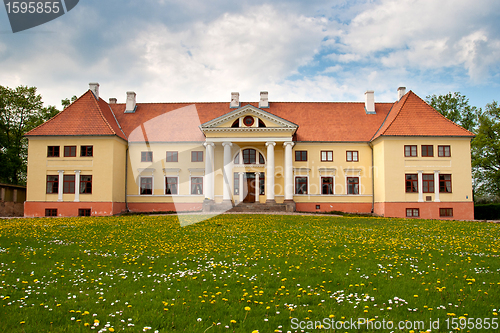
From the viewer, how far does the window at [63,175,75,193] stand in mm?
36000

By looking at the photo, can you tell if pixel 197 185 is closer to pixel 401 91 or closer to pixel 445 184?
pixel 445 184

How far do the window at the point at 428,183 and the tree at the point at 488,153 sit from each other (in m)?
16.2

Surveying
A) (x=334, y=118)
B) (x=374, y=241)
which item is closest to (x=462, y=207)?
(x=334, y=118)

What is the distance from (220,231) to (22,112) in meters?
40.7

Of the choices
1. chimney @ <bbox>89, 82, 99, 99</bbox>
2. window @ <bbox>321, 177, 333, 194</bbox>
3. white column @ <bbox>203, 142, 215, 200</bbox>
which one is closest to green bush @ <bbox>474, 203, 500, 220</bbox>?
window @ <bbox>321, 177, 333, 194</bbox>

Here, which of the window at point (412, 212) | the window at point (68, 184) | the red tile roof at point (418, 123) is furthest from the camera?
the window at point (68, 184)

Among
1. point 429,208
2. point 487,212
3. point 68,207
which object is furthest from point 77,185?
point 487,212

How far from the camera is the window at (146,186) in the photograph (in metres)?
39.5

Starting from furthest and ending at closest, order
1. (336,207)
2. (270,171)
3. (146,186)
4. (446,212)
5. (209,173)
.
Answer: (146,186), (336,207), (209,173), (270,171), (446,212)

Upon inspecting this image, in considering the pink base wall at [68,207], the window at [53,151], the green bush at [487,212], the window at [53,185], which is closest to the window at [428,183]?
the green bush at [487,212]

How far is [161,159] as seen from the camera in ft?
130

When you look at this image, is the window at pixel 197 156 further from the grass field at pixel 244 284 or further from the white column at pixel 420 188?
the grass field at pixel 244 284

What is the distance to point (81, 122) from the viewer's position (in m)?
36.6

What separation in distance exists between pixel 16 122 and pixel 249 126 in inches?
1227
